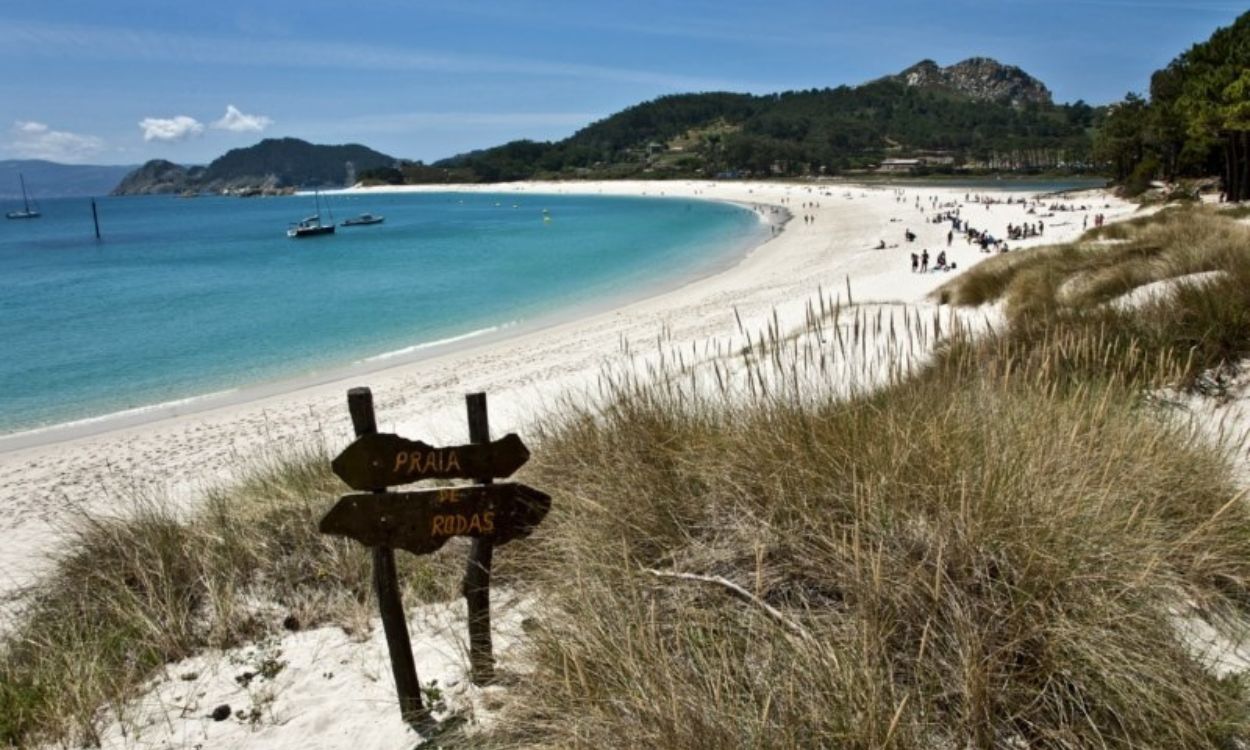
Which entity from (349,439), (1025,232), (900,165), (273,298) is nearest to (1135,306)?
(349,439)

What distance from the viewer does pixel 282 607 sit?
450cm

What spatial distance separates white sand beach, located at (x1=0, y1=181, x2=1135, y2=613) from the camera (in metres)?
10.2

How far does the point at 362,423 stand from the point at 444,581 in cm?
158

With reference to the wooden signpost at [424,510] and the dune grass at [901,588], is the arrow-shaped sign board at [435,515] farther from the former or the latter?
the dune grass at [901,588]

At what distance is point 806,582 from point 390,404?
13.2 meters

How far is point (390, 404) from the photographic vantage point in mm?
14953

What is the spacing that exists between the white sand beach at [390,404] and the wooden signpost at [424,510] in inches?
114

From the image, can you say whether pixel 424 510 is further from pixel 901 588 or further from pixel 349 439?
pixel 349 439

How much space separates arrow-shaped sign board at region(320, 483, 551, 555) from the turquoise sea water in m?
17.3

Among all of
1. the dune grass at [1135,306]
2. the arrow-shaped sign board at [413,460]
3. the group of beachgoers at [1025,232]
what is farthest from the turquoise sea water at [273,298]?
the arrow-shaped sign board at [413,460]

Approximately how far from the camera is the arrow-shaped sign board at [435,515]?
3.20m

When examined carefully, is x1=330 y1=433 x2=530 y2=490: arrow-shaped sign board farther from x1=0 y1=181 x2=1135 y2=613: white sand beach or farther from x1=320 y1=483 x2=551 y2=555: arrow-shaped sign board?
x1=0 y1=181 x2=1135 y2=613: white sand beach

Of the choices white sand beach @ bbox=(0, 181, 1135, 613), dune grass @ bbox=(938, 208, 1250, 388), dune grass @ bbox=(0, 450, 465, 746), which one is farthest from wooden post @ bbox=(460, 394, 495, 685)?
dune grass @ bbox=(938, 208, 1250, 388)

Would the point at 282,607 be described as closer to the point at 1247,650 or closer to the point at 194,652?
the point at 194,652
